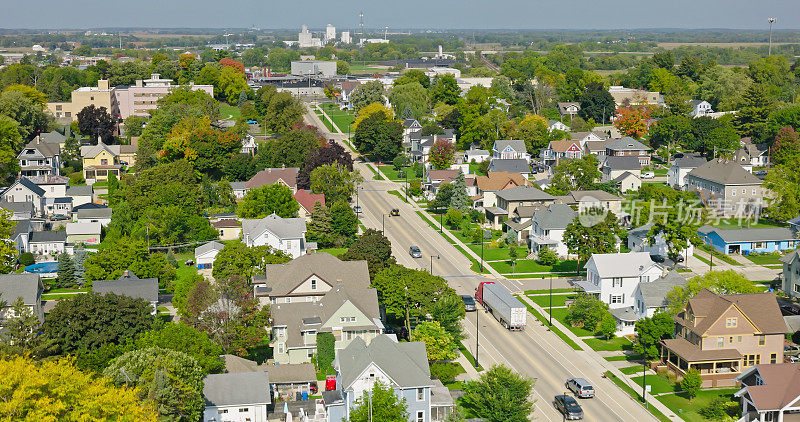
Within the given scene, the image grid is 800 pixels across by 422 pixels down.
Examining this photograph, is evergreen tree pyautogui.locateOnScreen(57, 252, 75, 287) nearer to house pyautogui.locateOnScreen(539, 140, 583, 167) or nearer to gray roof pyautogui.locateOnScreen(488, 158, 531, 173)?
gray roof pyautogui.locateOnScreen(488, 158, 531, 173)

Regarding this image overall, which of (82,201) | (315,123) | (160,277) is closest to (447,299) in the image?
(160,277)

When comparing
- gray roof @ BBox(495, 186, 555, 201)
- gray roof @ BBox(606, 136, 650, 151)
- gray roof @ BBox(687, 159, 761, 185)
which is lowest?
gray roof @ BBox(495, 186, 555, 201)

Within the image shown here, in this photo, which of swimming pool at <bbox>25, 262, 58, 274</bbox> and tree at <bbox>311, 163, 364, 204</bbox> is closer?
swimming pool at <bbox>25, 262, 58, 274</bbox>

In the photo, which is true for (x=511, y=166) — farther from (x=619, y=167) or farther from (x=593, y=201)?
(x=593, y=201)

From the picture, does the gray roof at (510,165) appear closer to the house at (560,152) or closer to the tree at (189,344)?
the house at (560,152)

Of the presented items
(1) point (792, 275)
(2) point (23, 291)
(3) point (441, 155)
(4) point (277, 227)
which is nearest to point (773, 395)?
(1) point (792, 275)

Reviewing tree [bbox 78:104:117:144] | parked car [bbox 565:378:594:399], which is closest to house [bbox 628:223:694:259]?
parked car [bbox 565:378:594:399]

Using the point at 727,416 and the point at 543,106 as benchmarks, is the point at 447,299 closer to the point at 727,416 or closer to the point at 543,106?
the point at 727,416
